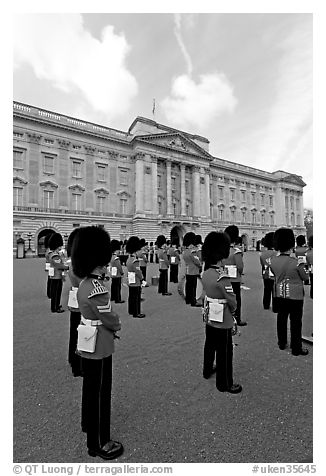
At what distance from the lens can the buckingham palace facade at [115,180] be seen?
98.7 feet

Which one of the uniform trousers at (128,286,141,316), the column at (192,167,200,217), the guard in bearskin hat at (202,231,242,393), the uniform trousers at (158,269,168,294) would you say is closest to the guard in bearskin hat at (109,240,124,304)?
the uniform trousers at (128,286,141,316)

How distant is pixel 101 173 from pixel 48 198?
7411 mm

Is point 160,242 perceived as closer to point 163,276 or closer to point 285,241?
point 163,276

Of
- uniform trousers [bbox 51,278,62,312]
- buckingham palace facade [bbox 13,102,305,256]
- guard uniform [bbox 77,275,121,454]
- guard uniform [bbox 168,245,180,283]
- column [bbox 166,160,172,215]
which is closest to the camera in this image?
guard uniform [bbox 77,275,121,454]

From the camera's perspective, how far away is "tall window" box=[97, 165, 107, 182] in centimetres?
3509

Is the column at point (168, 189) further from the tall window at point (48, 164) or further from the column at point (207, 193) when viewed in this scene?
the tall window at point (48, 164)

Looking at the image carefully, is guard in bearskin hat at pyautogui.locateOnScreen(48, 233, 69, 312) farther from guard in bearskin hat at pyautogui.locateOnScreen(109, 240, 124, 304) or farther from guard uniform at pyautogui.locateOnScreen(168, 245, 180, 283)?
guard uniform at pyautogui.locateOnScreen(168, 245, 180, 283)

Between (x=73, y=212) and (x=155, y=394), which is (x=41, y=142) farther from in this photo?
(x=155, y=394)

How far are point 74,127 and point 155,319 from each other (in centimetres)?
3197

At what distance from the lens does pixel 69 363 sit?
161 inches

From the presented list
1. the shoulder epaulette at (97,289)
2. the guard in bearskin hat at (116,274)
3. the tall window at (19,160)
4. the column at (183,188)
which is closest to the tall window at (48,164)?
the tall window at (19,160)

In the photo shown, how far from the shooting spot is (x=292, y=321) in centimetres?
451

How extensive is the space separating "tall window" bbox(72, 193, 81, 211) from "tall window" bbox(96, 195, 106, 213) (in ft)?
7.46

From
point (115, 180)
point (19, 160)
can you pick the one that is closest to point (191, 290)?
point (19, 160)
